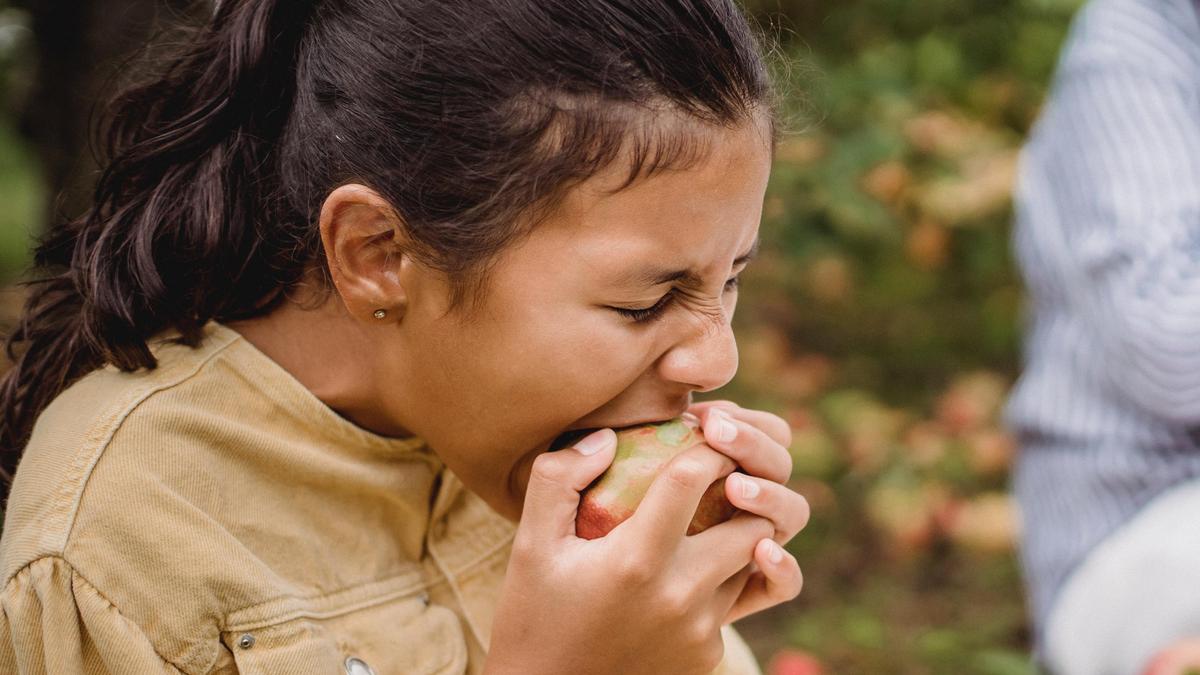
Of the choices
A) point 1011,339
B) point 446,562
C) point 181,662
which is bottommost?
point 1011,339

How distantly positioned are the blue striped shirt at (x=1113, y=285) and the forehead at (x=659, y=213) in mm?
1228

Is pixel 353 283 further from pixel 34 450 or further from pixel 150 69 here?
pixel 150 69

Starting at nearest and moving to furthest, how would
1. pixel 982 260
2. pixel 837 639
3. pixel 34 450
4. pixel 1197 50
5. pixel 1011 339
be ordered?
pixel 34 450
pixel 1197 50
pixel 837 639
pixel 982 260
pixel 1011 339

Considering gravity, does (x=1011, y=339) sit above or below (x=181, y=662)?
below

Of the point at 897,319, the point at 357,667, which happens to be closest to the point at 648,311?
the point at 357,667

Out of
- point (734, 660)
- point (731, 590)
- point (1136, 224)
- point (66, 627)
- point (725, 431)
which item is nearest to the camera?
point (66, 627)

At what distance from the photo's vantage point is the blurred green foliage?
3375 millimetres

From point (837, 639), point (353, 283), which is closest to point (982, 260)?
point (837, 639)

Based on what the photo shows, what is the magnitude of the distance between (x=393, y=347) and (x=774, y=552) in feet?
1.75

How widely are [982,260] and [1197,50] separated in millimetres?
1465

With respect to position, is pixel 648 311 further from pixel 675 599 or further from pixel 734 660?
pixel 734 660

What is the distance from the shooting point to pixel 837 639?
3.14m

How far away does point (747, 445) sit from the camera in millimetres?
1503

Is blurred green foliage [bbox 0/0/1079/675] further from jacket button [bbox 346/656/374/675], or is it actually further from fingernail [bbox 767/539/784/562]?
jacket button [bbox 346/656/374/675]
